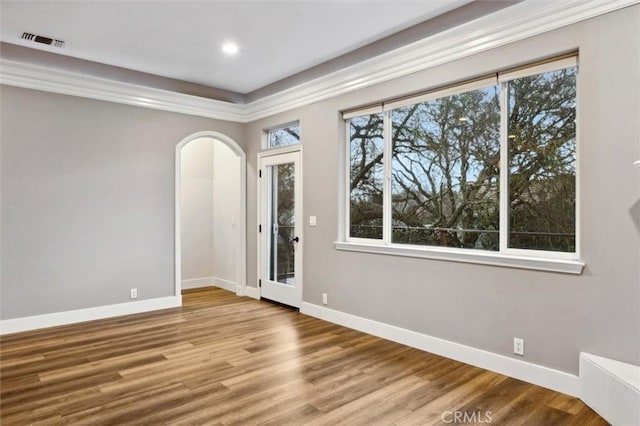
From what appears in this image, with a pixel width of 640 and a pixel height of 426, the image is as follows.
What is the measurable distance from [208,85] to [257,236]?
2254 mm

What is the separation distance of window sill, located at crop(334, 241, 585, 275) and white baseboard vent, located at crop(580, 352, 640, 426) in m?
0.60

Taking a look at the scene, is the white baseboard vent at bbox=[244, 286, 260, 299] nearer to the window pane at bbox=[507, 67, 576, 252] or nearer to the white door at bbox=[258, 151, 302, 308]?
the white door at bbox=[258, 151, 302, 308]

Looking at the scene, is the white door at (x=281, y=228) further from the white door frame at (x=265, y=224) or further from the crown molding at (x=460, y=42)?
the crown molding at (x=460, y=42)

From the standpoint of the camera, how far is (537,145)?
121 inches

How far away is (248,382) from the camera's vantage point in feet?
9.66

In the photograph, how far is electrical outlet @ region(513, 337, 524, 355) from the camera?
2.98 meters

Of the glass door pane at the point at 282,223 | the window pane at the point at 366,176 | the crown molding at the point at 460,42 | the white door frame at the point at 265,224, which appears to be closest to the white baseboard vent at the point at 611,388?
the window pane at the point at 366,176

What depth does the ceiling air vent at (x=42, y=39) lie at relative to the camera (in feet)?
12.5

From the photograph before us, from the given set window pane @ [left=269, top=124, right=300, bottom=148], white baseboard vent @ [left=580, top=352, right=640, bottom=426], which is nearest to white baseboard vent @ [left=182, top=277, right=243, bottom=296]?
window pane @ [left=269, top=124, right=300, bottom=148]

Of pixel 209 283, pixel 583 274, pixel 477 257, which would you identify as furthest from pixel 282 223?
pixel 583 274

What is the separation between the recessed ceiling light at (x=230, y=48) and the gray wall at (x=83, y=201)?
58.3 inches

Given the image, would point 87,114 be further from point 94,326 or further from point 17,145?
point 94,326

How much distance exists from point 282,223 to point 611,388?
3.97 metres

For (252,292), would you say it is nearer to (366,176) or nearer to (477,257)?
(366,176)
